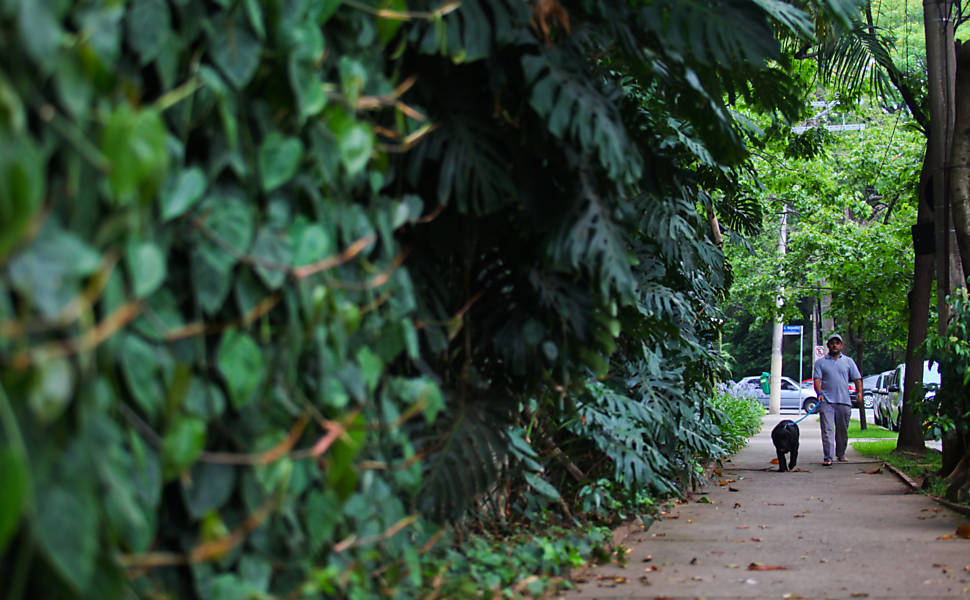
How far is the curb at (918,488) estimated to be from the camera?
899 centimetres

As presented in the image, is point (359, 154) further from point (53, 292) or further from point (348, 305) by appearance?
point (53, 292)

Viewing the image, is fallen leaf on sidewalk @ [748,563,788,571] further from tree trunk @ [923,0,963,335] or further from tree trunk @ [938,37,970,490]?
tree trunk @ [923,0,963,335]

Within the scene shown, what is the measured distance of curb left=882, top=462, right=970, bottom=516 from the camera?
8993mm

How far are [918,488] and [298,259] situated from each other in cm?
1029

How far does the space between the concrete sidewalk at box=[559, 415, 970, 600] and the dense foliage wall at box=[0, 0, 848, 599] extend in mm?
1525

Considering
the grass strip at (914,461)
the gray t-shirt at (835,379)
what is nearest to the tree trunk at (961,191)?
the grass strip at (914,461)

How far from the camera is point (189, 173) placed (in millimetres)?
2576

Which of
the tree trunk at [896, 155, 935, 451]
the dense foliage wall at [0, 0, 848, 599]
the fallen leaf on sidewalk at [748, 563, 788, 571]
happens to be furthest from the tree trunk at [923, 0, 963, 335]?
the dense foliage wall at [0, 0, 848, 599]

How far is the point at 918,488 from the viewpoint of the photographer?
37.5 ft

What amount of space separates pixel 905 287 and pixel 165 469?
2212cm

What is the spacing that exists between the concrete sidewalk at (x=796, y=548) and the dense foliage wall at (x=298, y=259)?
1525 mm

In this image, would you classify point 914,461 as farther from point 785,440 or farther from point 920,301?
point 920,301

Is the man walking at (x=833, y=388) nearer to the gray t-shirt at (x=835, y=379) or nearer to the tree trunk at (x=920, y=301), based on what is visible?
the gray t-shirt at (x=835, y=379)

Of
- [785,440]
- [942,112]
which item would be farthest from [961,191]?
[785,440]
